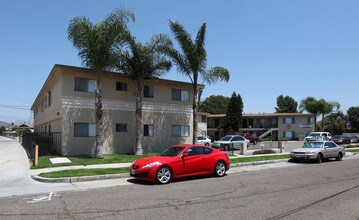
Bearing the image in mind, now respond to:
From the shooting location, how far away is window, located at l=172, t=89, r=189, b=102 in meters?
30.1

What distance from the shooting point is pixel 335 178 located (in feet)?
45.7

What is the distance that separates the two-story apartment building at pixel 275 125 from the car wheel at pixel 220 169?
171ft

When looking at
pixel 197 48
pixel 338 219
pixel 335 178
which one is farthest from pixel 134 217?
pixel 197 48

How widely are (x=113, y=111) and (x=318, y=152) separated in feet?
47.6

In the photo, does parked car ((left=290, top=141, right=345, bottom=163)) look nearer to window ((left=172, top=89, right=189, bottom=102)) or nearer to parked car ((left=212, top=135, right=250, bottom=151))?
parked car ((left=212, top=135, right=250, bottom=151))

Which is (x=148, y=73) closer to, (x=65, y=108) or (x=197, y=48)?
(x=197, y=48)

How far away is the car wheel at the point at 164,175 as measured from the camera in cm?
1242

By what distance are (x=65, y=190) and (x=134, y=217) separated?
477cm

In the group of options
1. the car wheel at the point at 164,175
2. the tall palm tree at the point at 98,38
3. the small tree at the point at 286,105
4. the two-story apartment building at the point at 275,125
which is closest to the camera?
the car wheel at the point at 164,175

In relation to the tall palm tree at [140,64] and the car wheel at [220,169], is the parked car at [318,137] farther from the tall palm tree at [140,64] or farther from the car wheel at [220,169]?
the car wheel at [220,169]

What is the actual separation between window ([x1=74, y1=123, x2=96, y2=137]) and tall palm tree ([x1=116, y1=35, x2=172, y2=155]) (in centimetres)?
316

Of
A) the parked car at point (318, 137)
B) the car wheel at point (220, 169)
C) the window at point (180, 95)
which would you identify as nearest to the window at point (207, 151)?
the car wheel at point (220, 169)

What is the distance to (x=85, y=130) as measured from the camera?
967 inches

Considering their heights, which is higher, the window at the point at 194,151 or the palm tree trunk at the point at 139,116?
the palm tree trunk at the point at 139,116
